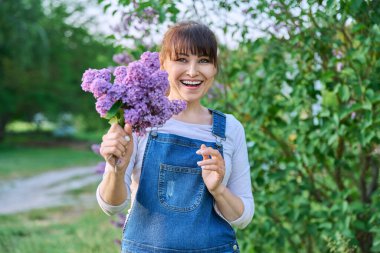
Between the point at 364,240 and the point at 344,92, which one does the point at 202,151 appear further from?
the point at 364,240

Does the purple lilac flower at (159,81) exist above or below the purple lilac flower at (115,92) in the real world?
above

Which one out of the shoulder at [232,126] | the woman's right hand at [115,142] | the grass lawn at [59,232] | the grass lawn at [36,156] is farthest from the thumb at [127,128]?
the grass lawn at [36,156]

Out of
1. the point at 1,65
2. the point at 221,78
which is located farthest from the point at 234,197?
the point at 1,65

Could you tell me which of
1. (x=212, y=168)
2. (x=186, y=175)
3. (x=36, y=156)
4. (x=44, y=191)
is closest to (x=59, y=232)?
(x=44, y=191)

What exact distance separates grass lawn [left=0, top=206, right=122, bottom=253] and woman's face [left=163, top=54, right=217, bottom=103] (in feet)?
10.2

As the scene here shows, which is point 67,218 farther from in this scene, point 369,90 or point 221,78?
point 369,90

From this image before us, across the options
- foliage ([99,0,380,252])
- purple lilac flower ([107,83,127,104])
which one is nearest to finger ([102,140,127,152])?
purple lilac flower ([107,83,127,104])

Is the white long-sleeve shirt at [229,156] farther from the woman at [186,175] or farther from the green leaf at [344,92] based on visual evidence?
the green leaf at [344,92]

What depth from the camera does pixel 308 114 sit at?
3.42 metres

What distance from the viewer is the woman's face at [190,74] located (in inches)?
76.2

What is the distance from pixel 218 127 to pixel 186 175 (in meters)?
0.21

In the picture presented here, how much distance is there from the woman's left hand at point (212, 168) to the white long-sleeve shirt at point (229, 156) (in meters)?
A: 0.13

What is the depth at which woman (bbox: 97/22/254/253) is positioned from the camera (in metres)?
1.81

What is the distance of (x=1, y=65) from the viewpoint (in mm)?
25547
